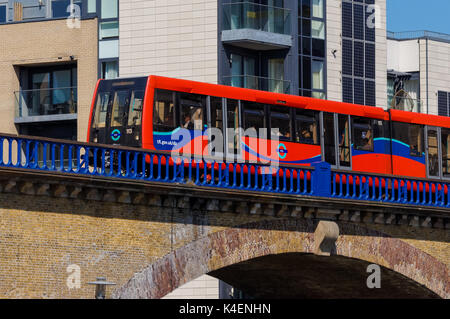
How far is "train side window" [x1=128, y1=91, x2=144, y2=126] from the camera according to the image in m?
35.8

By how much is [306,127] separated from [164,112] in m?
5.55

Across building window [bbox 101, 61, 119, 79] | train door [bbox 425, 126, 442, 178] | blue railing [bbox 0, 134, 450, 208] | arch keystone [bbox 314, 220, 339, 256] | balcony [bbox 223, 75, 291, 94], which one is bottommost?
arch keystone [bbox 314, 220, 339, 256]

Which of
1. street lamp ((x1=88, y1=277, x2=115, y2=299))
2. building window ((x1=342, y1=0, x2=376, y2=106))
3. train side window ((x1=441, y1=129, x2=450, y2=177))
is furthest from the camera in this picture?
building window ((x1=342, y1=0, x2=376, y2=106))

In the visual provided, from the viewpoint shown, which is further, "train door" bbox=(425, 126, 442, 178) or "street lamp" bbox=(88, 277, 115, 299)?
"train door" bbox=(425, 126, 442, 178)

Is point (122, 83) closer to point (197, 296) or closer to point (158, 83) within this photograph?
point (158, 83)

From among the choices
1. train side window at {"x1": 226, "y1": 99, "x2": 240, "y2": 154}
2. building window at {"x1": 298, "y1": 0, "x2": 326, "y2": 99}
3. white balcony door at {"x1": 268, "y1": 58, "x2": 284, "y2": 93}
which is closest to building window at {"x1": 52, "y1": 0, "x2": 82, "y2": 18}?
white balcony door at {"x1": 268, "y1": 58, "x2": 284, "y2": 93}

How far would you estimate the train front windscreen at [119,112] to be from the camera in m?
35.9

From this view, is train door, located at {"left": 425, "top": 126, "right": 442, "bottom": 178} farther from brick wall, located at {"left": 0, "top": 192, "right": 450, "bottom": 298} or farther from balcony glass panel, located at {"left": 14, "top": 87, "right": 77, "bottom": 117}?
balcony glass panel, located at {"left": 14, "top": 87, "right": 77, "bottom": 117}

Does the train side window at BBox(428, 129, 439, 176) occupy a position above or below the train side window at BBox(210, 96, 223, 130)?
below

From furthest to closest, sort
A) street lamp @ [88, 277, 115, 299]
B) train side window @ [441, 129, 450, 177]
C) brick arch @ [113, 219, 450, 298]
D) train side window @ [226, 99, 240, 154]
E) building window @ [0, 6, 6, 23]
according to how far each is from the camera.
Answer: building window @ [0, 6, 6, 23]
train side window @ [441, 129, 450, 177]
train side window @ [226, 99, 240, 154]
brick arch @ [113, 219, 450, 298]
street lamp @ [88, 277, 115, 299]

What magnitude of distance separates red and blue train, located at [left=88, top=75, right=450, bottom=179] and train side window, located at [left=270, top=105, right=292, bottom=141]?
0.10ft

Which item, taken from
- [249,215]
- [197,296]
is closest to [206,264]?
[249,215]

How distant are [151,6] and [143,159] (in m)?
23.2

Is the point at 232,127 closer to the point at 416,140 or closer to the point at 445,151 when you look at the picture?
the point at 416,140
